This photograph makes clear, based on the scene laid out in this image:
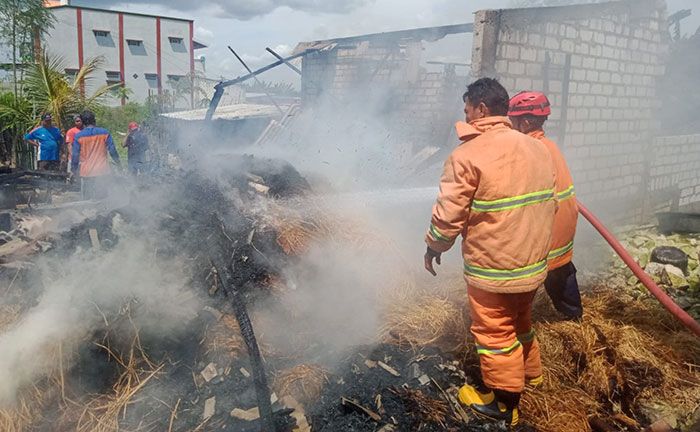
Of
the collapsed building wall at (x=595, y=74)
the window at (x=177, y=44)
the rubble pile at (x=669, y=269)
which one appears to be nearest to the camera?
the rubble pile at (x=669, y=269)

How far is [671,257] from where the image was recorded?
5625mm

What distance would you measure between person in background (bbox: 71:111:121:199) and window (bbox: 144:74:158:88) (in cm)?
2901

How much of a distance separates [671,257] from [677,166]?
16.2 ft

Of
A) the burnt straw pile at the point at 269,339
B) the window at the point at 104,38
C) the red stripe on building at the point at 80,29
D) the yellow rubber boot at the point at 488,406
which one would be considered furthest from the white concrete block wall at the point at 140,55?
the yellow rubber boot at the point at 488,406

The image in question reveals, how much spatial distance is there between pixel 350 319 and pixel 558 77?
5.20m

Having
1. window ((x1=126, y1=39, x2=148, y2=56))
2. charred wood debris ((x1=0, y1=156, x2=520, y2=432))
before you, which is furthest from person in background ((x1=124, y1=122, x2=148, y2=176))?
window ((x1=126, y1=39, x2=148, y2=56))

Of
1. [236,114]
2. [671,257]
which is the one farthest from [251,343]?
[236,114]

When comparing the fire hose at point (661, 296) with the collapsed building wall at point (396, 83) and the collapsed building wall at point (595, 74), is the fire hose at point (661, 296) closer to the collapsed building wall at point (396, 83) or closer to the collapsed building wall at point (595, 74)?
the collapsed building wall at point (595, 74)

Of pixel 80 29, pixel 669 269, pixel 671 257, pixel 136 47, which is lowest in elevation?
pixel 669 269

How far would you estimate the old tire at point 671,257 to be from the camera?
557 cm

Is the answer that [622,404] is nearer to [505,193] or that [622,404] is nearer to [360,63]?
[505,193]

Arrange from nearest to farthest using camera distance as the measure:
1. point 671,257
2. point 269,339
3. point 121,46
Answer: point 269,339 < point 671,257 < point 121,46

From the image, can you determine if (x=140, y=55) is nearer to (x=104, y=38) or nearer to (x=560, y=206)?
(x=104, y=38)

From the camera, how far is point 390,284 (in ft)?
15.1
